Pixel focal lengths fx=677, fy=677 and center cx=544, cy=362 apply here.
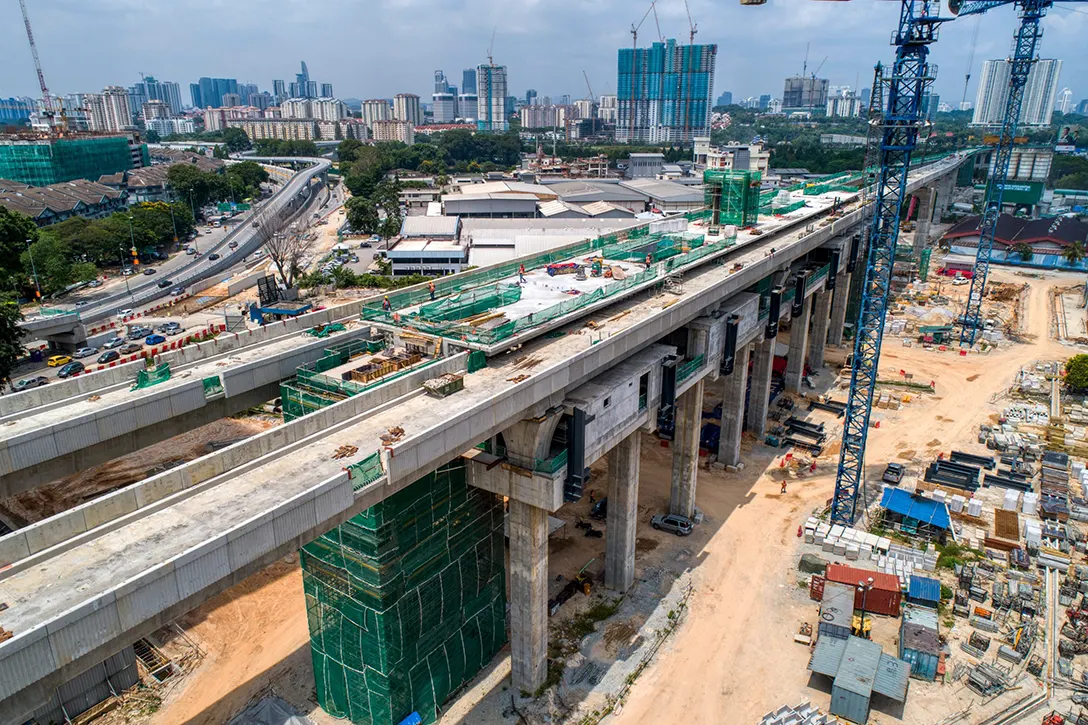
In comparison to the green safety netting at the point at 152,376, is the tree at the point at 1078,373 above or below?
below

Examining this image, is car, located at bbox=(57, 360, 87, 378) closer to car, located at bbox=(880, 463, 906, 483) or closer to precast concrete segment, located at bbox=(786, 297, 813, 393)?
precast concrete segment, located at bbox=(786, 297, 813, 393)

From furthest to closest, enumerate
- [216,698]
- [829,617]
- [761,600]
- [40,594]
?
[761,600] → [829,617] → [216,698] → [40,594]

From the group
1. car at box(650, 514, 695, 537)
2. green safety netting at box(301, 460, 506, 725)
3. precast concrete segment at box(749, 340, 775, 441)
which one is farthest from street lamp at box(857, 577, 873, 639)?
precast concrete segment at box(749, 340, 775, 441)

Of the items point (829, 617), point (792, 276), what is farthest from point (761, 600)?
point (792, 276)

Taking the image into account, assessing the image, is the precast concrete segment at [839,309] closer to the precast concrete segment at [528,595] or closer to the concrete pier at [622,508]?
the concrete pier at [622,508]

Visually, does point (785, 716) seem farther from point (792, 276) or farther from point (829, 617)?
point (792, 276)

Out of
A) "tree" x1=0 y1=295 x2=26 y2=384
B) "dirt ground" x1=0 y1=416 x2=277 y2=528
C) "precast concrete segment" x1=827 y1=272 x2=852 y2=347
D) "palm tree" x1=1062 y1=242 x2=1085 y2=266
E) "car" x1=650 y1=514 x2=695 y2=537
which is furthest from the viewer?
"palm tree" x1=1062 y1=242 x2=1085 y2=266

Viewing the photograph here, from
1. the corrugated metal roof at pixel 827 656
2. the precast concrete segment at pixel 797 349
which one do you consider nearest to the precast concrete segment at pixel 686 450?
the corrugated metal roof at pixel 827 656
